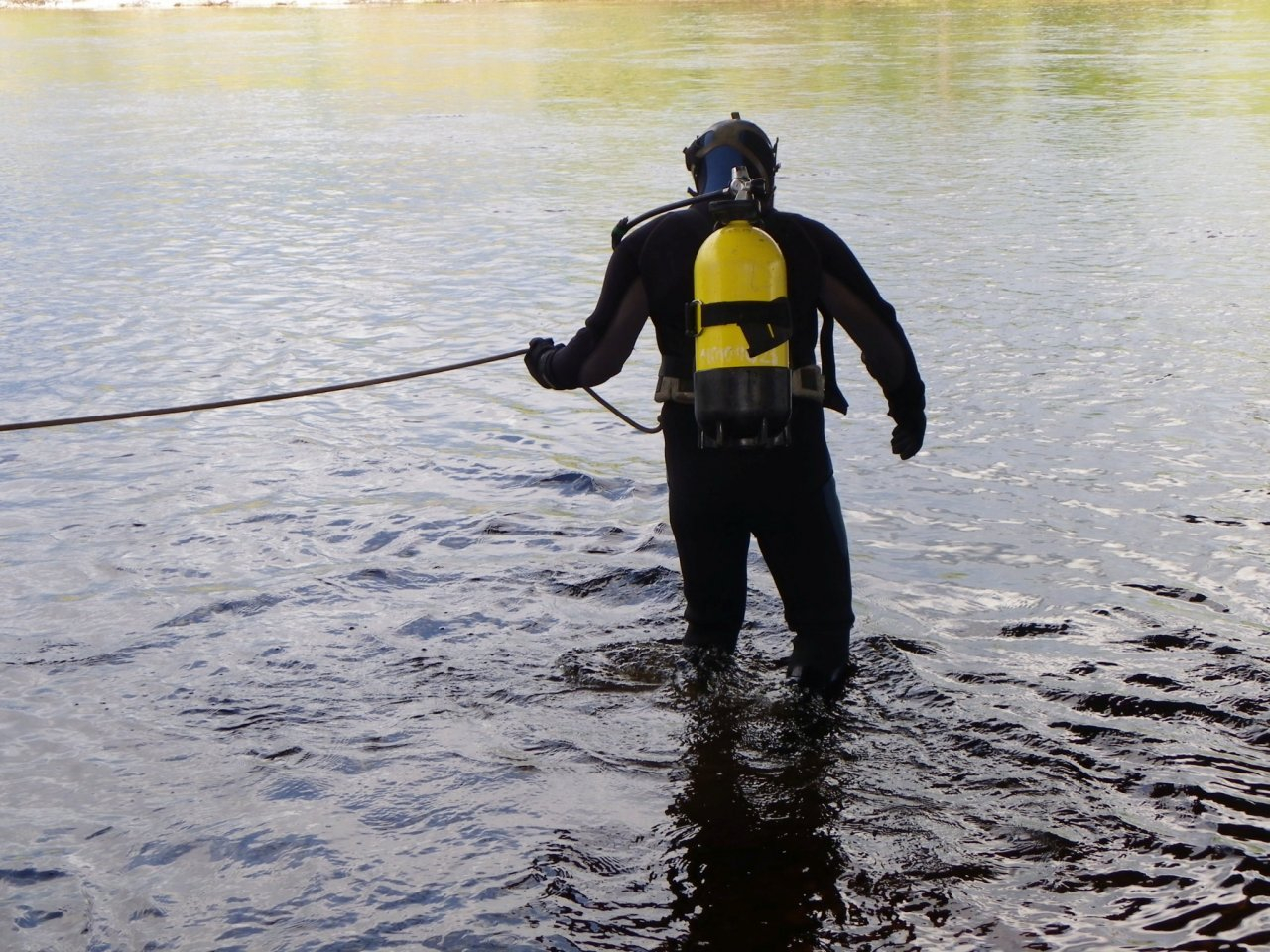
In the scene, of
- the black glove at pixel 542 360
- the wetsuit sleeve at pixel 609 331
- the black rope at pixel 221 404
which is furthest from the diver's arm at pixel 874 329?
the black rope at pixel 221 404

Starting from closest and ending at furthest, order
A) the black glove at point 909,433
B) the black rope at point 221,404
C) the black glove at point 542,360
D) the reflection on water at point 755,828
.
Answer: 1. the reflection on water at point 755,828
2. the black glove at point 909,433
3. the black glove at point 542,360
4. the black rope at point 221,404

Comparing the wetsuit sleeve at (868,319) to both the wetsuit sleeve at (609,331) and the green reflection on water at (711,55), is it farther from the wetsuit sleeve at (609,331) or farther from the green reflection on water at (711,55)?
the green reflection on water at (711,55)

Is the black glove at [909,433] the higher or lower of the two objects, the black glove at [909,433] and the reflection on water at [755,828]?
the higher

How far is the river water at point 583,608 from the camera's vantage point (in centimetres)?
390

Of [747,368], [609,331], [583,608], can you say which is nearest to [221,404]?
[583,608]

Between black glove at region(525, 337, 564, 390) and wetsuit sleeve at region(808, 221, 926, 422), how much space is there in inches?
35.0

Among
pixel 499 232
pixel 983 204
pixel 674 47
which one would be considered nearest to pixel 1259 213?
pixel 983 204

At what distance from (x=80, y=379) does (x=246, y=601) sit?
466 centimetres

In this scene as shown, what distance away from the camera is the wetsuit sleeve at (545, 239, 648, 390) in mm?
4328

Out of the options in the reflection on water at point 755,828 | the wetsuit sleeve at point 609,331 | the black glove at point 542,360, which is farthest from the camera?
the black glove at point 542,360

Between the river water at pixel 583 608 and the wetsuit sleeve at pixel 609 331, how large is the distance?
1176mm

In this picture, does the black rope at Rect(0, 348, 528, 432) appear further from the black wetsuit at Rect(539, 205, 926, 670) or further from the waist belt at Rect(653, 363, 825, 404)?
the waist belt at Rect(653, 363, 825, 404)

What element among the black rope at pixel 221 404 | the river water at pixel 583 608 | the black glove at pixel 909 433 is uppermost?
the black glove at pixel 909 433

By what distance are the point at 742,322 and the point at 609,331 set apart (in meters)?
0.62
